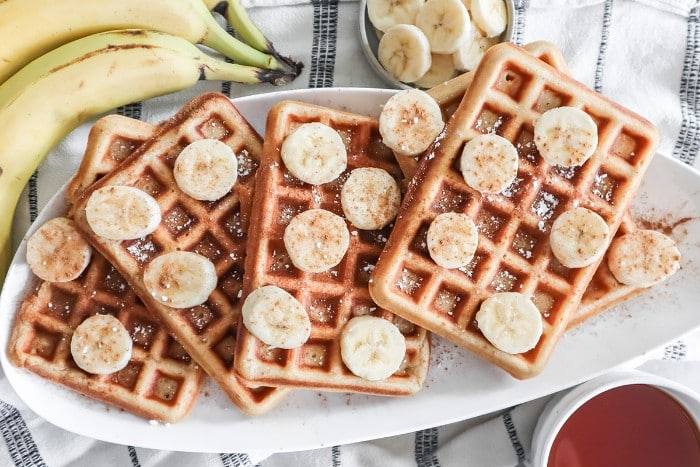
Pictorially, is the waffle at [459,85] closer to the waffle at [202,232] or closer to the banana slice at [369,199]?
the banana slice at [369,199]

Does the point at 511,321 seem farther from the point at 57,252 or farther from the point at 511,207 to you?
the point at 57,252

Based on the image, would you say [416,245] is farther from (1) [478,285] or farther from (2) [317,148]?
(2) [317,148]

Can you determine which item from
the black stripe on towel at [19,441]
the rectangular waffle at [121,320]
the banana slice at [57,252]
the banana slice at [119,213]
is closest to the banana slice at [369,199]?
the banana slice at [119,213]

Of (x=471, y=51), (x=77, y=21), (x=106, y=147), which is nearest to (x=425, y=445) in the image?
(x=471, y=51)

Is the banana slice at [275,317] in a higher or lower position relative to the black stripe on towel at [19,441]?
higher

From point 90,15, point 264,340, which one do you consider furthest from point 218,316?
point 90,15
